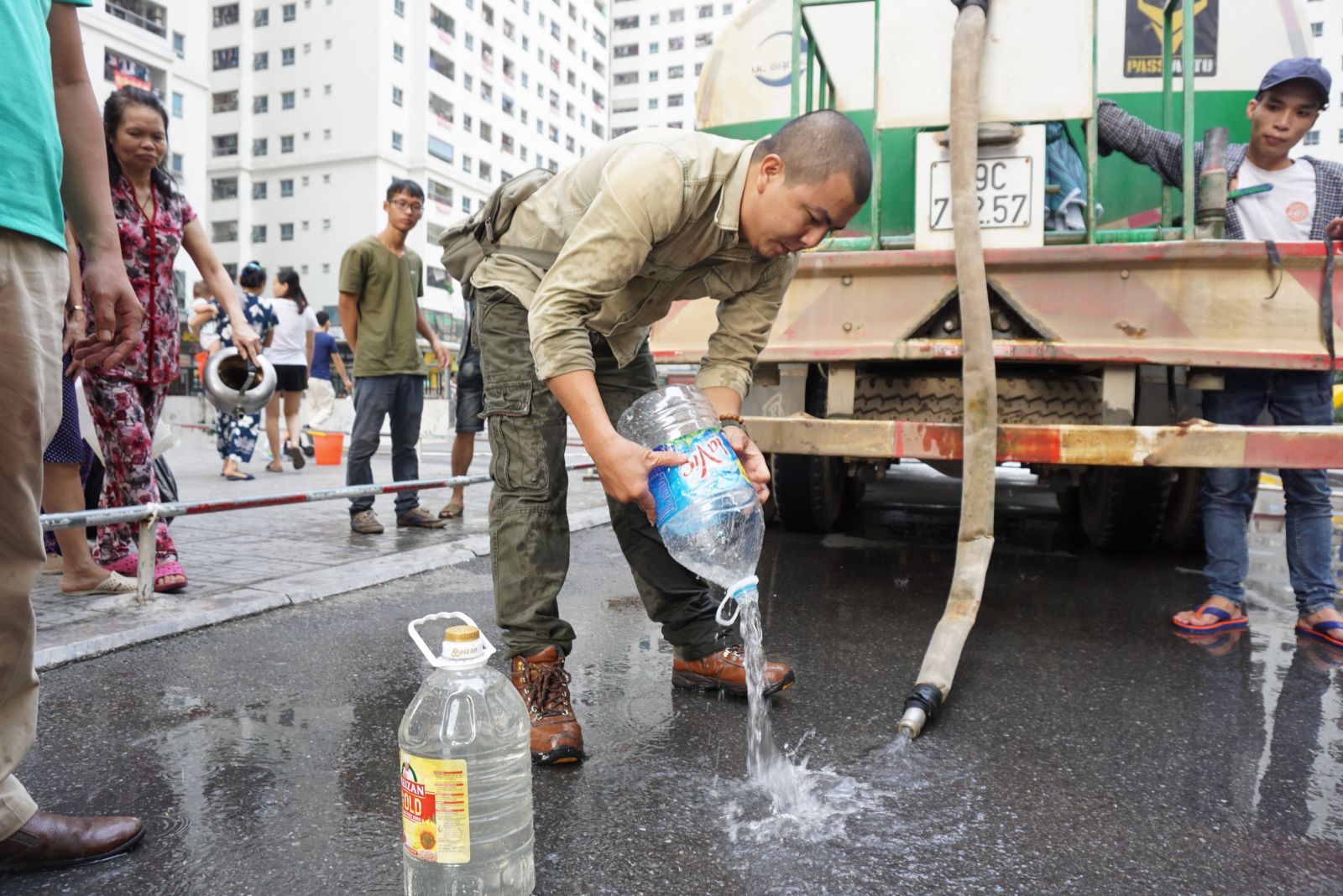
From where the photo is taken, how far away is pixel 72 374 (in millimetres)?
3441

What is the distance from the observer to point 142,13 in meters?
39.6

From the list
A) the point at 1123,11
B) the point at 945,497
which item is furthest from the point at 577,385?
the point at 945,497

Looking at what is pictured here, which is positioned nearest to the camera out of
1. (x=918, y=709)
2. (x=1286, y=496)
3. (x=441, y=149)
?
(x=918, y=709)

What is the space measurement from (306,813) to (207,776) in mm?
338

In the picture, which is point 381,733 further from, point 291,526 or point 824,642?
point 291,526

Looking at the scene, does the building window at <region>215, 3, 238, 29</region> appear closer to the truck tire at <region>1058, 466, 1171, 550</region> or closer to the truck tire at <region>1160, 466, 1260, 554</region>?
the truck tire at <region>1058, 466, 1171, 550</region>

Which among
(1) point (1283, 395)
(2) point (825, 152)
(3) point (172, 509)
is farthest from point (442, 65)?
(2) point (825, 152)

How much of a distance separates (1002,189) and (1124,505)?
7.14 feet

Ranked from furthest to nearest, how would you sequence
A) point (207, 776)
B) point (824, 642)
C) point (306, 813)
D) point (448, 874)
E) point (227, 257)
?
1. point (227, 257)
2. point (824, 642)
3. point (207, 776)
4. point (306, 813)
5. point (448, 874)

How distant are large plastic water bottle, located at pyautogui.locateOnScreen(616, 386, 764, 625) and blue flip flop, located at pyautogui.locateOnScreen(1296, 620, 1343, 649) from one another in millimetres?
2521

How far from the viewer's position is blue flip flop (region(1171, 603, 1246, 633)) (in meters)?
3.58

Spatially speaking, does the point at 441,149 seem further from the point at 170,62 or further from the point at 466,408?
the point at 466,408

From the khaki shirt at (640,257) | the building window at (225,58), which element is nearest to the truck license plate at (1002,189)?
the khaki shirt at (640,257)

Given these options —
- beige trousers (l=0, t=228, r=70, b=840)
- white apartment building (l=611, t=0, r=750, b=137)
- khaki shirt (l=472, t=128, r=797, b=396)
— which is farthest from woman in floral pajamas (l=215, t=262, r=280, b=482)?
white apartment building (l=611, t=0, r=750, b=137)
